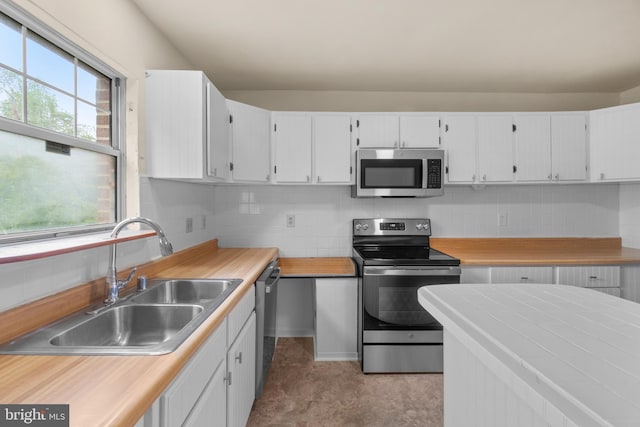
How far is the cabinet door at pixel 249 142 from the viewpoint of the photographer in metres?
2.62

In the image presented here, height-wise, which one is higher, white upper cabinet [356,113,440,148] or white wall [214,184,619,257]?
white upper cabinet [356,113,440,148]

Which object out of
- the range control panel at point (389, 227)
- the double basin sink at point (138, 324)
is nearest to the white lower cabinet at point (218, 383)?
the double basin sink at point (138, 324)

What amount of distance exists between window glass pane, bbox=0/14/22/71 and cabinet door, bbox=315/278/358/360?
216 cm

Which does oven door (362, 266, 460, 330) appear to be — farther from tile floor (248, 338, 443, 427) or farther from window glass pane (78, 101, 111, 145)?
window glass pane (78, 101, 111, 145)

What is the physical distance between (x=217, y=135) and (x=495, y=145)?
2.38m

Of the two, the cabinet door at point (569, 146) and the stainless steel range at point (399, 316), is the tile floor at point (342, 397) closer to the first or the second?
the stainless steel range at point (399, 316)

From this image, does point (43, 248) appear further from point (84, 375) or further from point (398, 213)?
point (398, 213)

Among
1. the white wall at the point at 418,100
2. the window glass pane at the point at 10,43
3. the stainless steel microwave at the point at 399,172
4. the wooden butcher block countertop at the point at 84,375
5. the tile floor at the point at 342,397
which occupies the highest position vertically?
the white wall at the point at 418,100

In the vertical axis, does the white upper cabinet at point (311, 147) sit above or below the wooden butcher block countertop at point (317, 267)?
above

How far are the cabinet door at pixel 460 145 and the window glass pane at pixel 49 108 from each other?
2.69 metres

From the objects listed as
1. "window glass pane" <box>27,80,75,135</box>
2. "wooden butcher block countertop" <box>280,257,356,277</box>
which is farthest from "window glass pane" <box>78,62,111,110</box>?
"wooden butcher block countertop" <box>280,257,356,277</box>

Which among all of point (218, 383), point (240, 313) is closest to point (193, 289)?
point (240, 313)

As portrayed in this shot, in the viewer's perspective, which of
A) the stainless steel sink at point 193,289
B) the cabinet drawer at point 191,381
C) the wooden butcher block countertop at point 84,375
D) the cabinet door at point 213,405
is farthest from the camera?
the stainless steel sink at point 193,289

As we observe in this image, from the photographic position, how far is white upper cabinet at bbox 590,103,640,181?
2.72 meters
